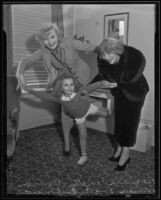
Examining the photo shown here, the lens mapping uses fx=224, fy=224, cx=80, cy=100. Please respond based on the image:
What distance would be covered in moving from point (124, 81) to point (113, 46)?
215 millimetres

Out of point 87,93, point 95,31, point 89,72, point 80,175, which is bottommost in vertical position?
point 80,175

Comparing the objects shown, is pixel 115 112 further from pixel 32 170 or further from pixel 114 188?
pixel 32 170

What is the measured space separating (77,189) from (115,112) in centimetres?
52

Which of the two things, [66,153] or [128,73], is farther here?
[66,153]

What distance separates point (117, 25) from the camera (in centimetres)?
135

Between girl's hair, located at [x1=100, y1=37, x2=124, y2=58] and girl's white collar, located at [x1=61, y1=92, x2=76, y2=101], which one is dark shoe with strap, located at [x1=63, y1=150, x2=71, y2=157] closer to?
girl's white collar, located at [x1=61, y1=92, x2=76, y2=101]

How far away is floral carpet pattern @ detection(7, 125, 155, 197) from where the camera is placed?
4.42 feet

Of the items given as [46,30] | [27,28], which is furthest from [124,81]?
[27,28]

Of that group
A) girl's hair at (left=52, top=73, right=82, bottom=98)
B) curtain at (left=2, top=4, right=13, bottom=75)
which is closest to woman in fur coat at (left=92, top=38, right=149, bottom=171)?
girl's hair at (left=52, top=73, right=82, bottom=98)

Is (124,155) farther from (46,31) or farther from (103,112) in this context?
(46,31)

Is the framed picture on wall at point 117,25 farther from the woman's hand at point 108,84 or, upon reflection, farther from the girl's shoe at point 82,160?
the girl's shoe at point 82,160

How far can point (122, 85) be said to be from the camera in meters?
1.33

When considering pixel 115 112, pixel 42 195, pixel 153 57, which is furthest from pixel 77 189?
pixel 153 57

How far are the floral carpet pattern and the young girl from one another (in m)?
0.06
